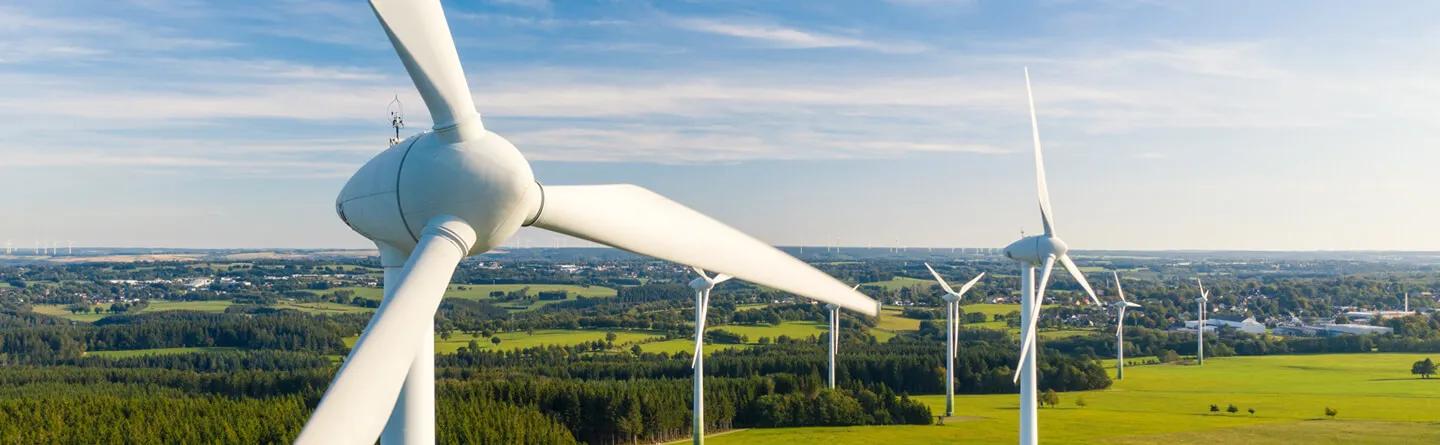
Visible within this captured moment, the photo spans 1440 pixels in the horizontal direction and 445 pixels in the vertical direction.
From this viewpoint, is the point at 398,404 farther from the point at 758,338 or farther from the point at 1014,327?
the point at 1014,327

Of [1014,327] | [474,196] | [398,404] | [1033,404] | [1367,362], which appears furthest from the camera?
[1014,327]

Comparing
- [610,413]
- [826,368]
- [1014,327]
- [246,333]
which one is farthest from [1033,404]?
[246,333]

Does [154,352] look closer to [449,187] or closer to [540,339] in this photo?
[540,339]

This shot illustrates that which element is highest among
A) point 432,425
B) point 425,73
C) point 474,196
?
point 425,73

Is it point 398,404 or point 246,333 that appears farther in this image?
point 246,333

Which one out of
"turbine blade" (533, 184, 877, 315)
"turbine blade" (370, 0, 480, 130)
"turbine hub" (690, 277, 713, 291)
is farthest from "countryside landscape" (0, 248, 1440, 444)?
"turbine blade" (370, 0, 480, 130)

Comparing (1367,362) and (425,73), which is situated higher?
(425,73)

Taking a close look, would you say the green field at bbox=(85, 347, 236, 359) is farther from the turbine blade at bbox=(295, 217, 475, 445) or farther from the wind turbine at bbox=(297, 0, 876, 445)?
the turbine blade at bbox=(295, 217, 475, 445)
